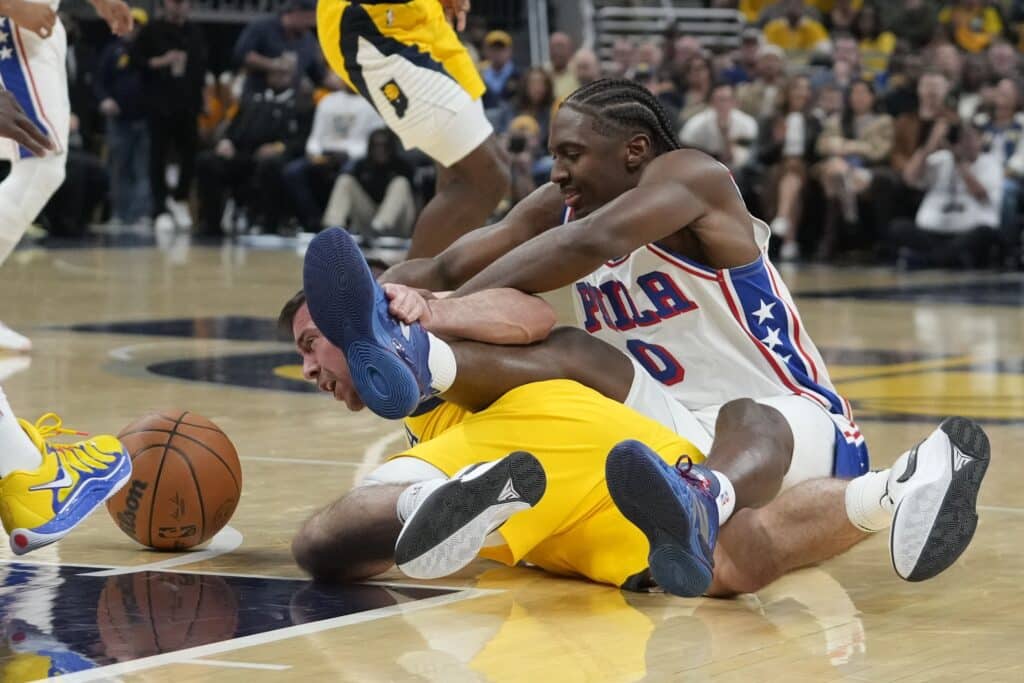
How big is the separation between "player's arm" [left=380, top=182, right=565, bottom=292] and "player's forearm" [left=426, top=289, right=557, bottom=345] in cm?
51

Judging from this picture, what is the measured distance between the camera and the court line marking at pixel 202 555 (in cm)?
416

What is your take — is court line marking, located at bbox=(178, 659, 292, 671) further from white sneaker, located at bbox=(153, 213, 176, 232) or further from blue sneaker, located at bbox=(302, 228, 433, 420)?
white sneaker, located at bbox=(153, 213, 176, 232)

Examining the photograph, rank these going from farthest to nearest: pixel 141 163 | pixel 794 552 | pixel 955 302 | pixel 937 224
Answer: pixel 141 163, pixel 937 224, pixel 955 302, pixel 794 552

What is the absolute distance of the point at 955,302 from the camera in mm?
12016

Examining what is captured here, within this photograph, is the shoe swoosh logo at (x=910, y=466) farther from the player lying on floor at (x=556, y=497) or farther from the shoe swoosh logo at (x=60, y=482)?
the shoe swoosh logo at (x=60, y=482)

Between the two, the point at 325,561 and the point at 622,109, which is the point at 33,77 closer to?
the point at 622,109

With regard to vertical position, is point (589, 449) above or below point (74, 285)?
above

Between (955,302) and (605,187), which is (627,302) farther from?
(955,302)

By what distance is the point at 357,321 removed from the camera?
379 centimetres

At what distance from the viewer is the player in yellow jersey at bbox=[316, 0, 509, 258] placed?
712 cm


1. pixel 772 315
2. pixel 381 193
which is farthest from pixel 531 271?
pixel 381 193

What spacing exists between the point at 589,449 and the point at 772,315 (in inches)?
26.8

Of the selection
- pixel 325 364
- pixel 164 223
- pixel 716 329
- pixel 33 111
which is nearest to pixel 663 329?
pixel 716 329

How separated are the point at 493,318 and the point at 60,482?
3.20 ft
